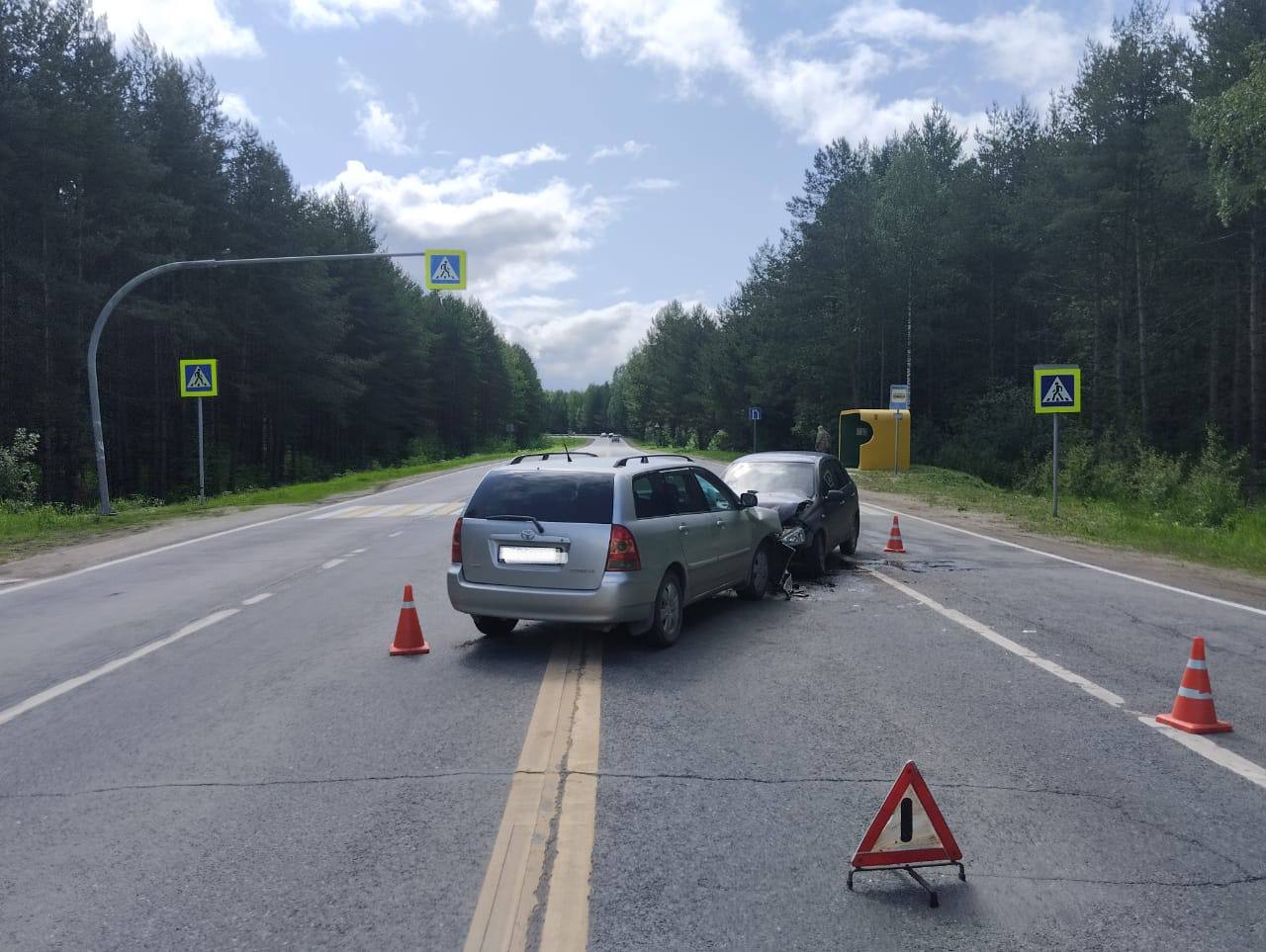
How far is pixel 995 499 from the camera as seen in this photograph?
90.2ft

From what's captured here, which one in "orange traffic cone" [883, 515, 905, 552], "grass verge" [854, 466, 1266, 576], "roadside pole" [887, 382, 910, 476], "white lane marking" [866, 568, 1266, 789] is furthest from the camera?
"roadside pole" [887, 382, 910, 476]

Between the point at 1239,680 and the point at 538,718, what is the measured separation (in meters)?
4.96

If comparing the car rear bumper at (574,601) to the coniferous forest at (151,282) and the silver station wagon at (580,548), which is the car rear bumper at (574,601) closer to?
the silver station wagon at (580,548)

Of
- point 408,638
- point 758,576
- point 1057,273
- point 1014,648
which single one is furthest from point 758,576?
point 1057,273

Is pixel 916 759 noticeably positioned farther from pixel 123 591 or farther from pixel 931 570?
pixel 123 591

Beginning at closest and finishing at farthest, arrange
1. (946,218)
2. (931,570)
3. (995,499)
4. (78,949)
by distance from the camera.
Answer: (78,949), (931,570), (995,499), (946,218)

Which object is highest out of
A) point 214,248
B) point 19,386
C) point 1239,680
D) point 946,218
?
point 946,218

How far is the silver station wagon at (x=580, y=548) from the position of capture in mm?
7727

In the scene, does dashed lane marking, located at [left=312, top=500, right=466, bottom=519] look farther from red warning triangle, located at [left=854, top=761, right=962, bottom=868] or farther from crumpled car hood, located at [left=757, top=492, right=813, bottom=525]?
red warning triangle, located at [left=854, top=761, right=962, bottom=868]

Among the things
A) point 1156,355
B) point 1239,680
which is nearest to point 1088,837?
point 1239,680

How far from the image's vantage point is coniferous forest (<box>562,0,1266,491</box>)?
99.7 feet

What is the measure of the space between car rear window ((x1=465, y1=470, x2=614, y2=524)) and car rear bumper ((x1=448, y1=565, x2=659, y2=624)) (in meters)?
0.54

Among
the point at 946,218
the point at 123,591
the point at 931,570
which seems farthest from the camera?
the point at 946,218

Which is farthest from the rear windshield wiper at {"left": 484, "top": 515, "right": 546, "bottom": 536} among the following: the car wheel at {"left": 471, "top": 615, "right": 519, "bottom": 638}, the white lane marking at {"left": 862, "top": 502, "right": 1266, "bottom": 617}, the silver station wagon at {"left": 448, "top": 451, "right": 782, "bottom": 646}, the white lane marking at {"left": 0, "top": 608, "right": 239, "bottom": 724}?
the white lane marking at {"left": 862, "top": 502, "right": 1266, "bottom": 617}
